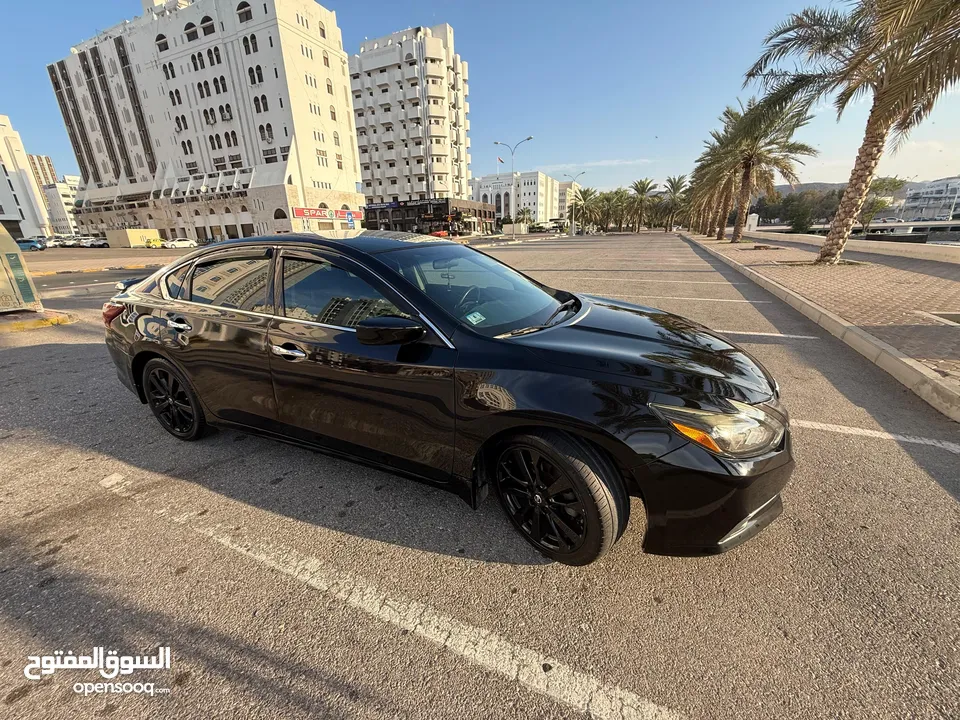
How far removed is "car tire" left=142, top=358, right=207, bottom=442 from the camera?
322cm

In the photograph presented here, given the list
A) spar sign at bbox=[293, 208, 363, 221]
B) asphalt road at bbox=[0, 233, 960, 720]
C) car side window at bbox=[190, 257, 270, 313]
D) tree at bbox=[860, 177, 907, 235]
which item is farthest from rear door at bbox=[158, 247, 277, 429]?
tree at bbox=[860, 177, 907, 235]

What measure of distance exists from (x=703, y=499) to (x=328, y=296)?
2.29 meters

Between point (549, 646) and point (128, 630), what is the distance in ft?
5.97

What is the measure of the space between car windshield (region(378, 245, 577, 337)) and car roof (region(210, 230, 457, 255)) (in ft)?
0.32

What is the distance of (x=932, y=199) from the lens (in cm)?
12125

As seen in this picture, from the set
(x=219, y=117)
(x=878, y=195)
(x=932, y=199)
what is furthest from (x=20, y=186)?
(x=932, y=199)

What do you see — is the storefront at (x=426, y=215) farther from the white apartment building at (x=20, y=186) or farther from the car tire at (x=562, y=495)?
the white apartment building at (x=20, y=186)

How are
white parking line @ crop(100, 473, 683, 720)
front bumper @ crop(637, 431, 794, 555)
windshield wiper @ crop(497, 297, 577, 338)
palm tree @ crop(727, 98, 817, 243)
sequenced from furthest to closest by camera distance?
palm tree @ crop(727, 98, 817, 243), windshield wiper @ crop(497, 297, 577, 338), front bumper @ crop(637, 431, 794, 555), white parking line @ crop(100, 473, 683, 720)

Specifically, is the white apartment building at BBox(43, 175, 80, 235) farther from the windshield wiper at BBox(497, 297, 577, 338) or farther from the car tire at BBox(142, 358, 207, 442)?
the windshield wiper at BBox(497, 297, 577, 338)

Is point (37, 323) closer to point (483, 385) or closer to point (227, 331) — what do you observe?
point (227, 331)

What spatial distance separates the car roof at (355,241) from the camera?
275cm

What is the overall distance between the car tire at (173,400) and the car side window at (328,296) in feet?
4.13

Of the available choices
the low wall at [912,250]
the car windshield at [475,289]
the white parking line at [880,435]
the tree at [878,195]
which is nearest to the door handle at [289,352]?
the car windshield at [475,289]

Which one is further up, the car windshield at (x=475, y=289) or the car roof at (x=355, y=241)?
the car roof at (x=355, y=241)
